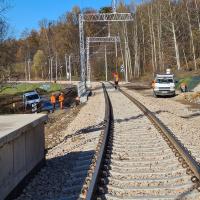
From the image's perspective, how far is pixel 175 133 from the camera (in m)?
15.3

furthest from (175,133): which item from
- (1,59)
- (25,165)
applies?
(1,59)

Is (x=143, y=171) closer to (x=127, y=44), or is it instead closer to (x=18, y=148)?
(x=18, y=148)

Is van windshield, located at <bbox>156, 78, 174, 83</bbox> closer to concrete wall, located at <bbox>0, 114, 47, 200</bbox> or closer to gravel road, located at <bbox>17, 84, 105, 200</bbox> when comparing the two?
gravel road, located at <bbox>17, 84, 105, 200</bbox>

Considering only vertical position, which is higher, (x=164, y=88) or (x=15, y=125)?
(x=15, y=125)

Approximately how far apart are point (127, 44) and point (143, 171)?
93683 mm

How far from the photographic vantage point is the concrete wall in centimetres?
763

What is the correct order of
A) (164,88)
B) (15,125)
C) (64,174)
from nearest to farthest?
1. (15,125)
2. (64,174)
3. (164,88)

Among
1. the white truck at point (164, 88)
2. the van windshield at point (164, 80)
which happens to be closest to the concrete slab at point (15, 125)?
the white truck at point (164, 88)

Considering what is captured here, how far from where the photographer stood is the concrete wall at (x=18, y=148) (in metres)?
7.63

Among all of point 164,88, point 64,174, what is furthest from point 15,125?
point 164,88

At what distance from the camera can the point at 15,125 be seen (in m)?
8.93

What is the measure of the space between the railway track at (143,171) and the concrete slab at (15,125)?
1.37 metres

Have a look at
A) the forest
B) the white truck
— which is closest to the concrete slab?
the forest

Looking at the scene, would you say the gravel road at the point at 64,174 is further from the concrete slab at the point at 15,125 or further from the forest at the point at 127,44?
the forest at the point at 127,44
